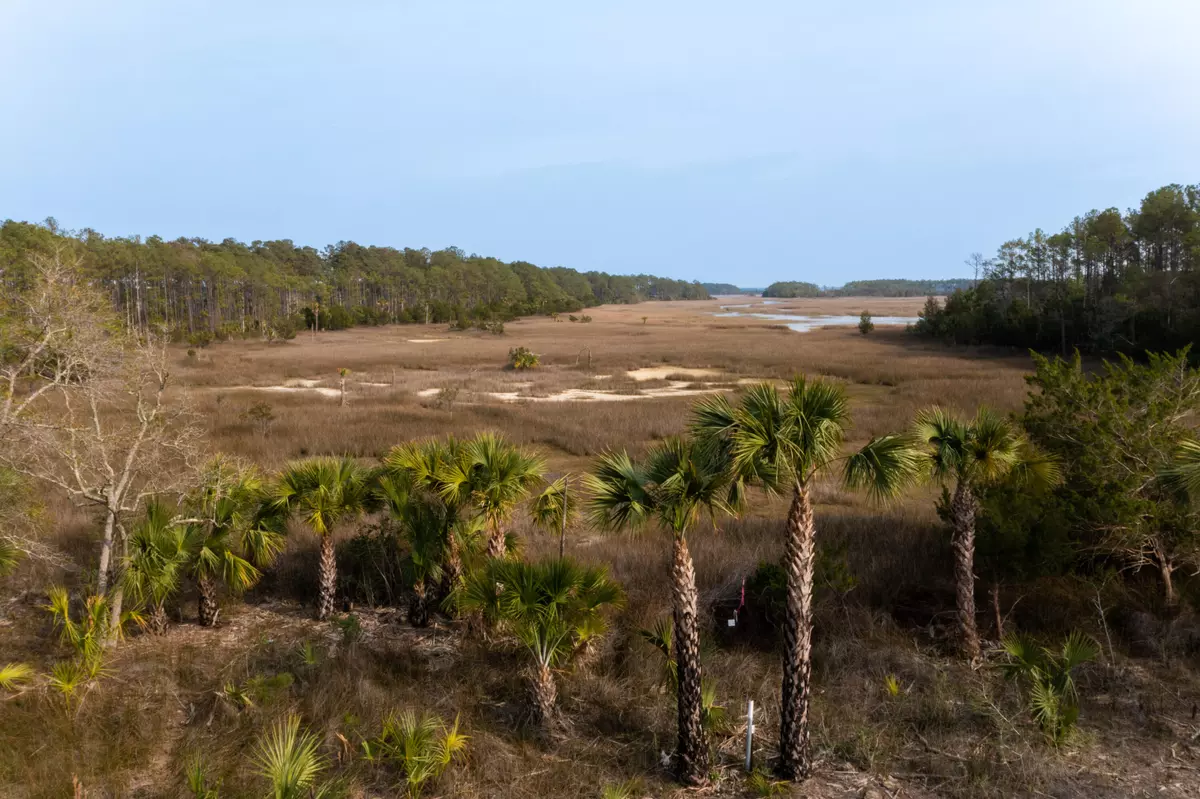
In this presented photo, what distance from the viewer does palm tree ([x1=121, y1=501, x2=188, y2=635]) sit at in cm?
1120

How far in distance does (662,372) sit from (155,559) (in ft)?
144

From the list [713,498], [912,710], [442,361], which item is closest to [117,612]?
[713,498]

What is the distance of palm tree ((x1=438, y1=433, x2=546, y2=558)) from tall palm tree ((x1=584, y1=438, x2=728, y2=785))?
113 inches

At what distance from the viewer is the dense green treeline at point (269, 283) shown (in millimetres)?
80312

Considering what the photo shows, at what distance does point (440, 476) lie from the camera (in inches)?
440

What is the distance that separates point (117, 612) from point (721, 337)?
76495 mm

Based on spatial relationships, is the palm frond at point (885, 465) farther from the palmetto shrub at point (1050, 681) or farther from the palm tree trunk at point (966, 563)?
the palm tree trunk at point (966, 563)

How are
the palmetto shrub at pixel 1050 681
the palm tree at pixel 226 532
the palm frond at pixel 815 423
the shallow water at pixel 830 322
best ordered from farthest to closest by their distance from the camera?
1. the shallow water at pixel 830 322
2. the palm tree at pixel 226 532
3. the palmetto shrub at pixel 1050 681
4. the palm frond at pixel 815 423

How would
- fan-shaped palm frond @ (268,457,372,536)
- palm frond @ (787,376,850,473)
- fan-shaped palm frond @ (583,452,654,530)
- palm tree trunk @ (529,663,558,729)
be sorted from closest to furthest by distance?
palm frond @ (787,376,850,473) → fan-shaped palm frond @ (583,452,654,530) → palm tree trunk @ (529,663,558,729) → fan-shaped palm frond @ (268,457,372,536)

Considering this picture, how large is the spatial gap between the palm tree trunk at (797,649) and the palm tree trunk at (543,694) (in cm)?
279

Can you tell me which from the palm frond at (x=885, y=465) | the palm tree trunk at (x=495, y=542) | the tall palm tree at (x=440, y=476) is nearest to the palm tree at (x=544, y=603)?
the palm tree trunk at (x=495, y=542)

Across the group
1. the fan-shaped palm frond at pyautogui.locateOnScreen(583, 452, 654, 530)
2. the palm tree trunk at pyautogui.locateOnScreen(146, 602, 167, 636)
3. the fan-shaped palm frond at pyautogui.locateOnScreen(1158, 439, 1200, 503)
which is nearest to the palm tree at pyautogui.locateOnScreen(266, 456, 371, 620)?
the palm tree trunk at pyautogui.locateOnScreen(146, 602, 167, 636)

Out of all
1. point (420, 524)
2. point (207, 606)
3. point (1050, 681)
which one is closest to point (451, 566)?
point (420, 524)

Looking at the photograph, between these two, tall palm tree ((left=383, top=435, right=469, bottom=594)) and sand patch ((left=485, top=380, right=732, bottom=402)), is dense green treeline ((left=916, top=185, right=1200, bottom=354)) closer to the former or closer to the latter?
sand patch ((left=485, top=380, right=732, bottom=402))
